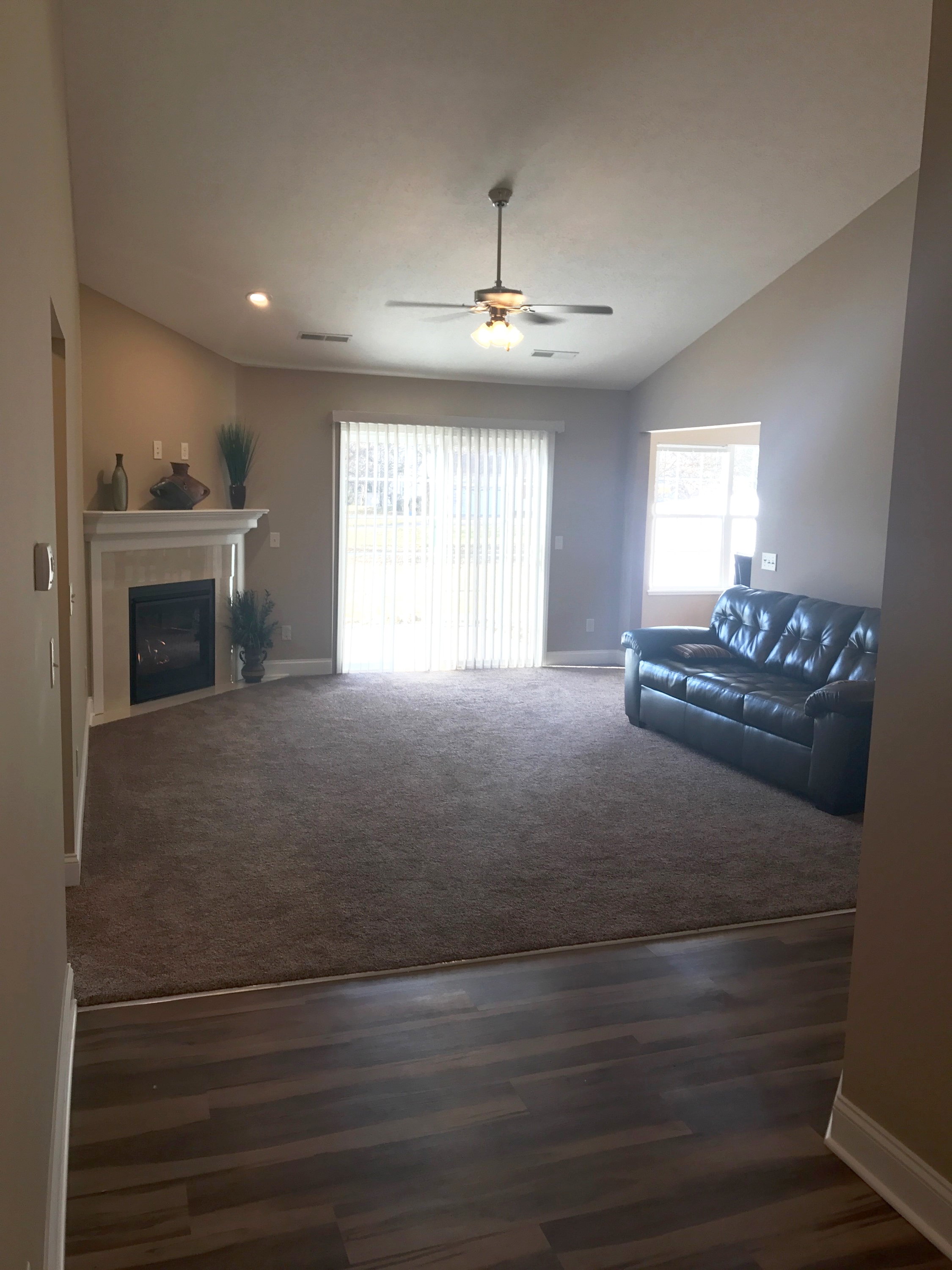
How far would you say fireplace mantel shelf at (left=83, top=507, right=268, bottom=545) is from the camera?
5.86 metres

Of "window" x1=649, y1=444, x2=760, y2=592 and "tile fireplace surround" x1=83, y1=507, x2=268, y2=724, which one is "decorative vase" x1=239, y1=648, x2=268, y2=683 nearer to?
"tile fireplace surround" x1=83, y1=507, x2=268, y2=724

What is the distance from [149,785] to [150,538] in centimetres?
218

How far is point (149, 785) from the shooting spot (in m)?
4.82

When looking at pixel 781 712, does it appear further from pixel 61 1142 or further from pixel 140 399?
pixel 140 399

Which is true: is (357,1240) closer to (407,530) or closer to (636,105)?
(636,105)

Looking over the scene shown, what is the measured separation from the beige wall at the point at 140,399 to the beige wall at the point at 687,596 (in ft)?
13.9

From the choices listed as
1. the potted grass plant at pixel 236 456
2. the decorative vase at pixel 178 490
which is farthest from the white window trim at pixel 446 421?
the decorative vase at pixel 178 490

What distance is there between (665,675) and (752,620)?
73 centimetres

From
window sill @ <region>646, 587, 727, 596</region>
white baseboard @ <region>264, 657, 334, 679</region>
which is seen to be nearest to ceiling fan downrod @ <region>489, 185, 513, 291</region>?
white baseboard @ <region>264, 657, 334, 679</region>

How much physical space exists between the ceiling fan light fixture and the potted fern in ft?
10.8

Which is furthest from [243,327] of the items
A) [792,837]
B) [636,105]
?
[792,837]

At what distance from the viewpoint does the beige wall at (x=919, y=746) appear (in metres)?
1.93

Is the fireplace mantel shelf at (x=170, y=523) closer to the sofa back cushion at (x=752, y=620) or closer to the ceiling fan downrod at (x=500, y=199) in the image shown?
the ceiling fan downrod at (x=500, y=199)

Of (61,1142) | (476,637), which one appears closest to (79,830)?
(61,1142)
